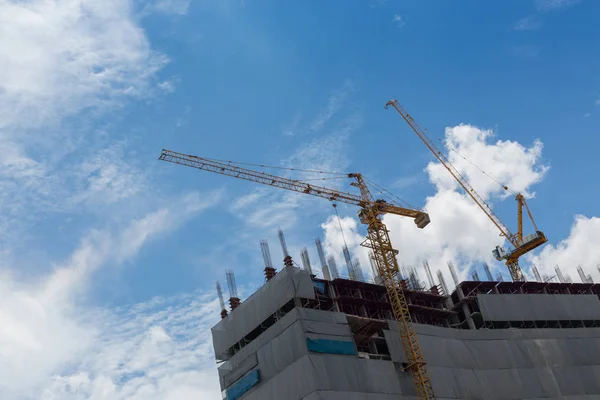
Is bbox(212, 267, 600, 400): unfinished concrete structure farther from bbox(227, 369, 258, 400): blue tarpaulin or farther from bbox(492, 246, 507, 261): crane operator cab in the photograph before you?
bbox(492, 246, 507, 261): crane operator cab

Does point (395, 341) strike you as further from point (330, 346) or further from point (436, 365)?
point (330, 346)

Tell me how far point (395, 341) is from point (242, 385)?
18.4m

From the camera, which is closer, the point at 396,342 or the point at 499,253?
the point at 396,342

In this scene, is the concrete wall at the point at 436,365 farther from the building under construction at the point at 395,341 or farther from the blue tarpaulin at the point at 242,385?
the blue tarpaulin at the point at 242,385

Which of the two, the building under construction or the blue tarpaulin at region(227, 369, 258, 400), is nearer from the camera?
the building under construction

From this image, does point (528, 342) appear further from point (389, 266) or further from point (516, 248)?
point (516, 248)

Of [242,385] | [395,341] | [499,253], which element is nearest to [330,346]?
[395,341]

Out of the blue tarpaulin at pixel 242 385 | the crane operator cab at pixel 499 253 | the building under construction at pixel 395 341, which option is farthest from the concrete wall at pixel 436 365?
the crane operator cab at pixel 499 253

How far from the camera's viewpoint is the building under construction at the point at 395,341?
223 ft

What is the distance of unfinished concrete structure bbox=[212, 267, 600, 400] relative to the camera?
223 feet

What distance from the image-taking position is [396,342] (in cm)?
7369

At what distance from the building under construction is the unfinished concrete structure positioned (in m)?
0.14

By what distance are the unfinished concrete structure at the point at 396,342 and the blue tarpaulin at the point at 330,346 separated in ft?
0.37

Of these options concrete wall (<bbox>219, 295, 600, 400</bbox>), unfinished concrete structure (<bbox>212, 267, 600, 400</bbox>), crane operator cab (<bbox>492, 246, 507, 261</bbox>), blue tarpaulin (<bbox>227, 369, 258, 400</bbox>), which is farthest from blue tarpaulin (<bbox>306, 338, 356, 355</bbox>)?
crane operator cab (<bbox>492, 246, 507, 261</bbox>)
